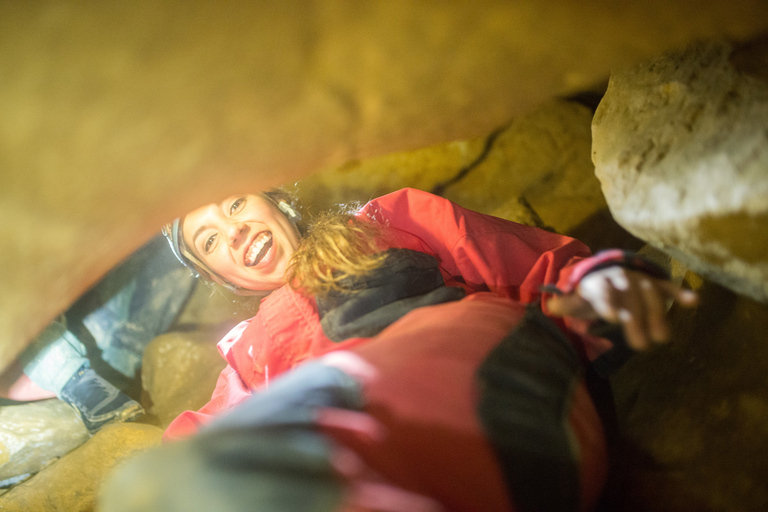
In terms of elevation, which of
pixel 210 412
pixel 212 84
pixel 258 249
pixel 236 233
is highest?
pixel 212 84

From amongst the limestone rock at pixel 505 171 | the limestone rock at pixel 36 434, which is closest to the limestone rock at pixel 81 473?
the limestone rock at pixel 36 434

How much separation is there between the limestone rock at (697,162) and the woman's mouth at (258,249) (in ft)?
4.13

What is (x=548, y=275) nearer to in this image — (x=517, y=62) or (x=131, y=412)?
(x=517, y=62)

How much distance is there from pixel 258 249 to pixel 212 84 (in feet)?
3.35

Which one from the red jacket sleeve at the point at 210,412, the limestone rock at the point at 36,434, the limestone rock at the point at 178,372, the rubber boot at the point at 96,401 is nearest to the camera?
the red jacket sleeve at the point at 210,412

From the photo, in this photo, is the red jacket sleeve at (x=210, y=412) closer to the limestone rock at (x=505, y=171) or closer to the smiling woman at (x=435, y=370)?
the smiling woman at (x=435, y=370)

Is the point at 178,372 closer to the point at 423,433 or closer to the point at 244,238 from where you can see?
the point at 244,238

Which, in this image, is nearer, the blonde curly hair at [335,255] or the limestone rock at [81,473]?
the blonde curly hair at [335,255]

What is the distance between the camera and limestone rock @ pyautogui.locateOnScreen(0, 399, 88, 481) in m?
2.04

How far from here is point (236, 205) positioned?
67.8 inches

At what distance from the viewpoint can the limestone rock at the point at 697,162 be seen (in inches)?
30.5

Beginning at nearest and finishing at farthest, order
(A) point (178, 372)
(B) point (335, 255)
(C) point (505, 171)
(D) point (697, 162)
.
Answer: (D) point (697, 162) < (B) point (335, 255) < (A) point (178, 372) < (C) point (505, 171)

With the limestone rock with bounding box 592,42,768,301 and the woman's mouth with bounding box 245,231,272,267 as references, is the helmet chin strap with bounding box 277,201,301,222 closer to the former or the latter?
the woman's mouth with bounding box 245,231,272,267

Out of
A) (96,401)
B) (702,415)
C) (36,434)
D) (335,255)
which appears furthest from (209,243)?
(702,415)
